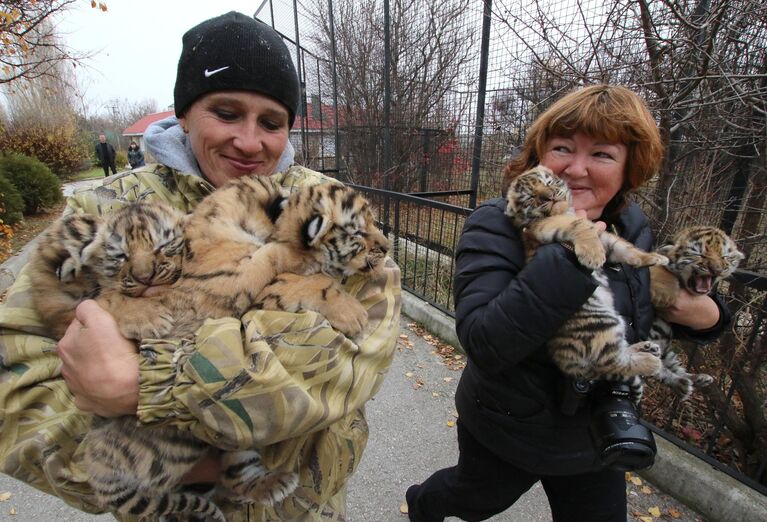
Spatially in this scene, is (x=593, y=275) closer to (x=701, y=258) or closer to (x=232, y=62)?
(x=701, y=258)

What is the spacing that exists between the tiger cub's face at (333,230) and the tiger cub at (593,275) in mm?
796

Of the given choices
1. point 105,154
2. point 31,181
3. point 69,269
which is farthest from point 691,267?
point 105,154

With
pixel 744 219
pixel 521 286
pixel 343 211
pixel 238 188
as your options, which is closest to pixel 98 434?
pixel 238 188

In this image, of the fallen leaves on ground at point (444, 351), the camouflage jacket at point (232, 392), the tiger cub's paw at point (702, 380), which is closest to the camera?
the camouflage jacket at point (232, 392)

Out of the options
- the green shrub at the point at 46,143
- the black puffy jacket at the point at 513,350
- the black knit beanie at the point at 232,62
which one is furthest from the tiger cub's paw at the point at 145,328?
the green shrub at the point at 46,143

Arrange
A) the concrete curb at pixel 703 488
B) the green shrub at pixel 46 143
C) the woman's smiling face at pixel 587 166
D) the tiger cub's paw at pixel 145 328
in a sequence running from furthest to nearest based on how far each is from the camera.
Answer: the green shrub at pixel 46 143
the concrete curb at pixel 703 488
the woman's smiling face at pixel 587 166
the tiger cub's paw at pixel 145 328

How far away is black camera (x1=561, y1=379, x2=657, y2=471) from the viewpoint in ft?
5.74

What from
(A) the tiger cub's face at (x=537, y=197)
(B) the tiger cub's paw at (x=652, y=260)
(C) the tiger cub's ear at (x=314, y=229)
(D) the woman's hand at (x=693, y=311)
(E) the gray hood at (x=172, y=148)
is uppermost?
(E) the gray hood at (x=172, y=148)

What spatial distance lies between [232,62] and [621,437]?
7.56ft

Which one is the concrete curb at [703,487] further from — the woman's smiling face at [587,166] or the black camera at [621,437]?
the woman's smiling face at [587,166]

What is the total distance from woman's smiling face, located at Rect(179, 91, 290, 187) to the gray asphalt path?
2.92 m

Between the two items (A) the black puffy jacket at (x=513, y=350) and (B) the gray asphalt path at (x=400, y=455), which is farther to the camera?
(B) the gray asphalt path at (x=400, y=455)

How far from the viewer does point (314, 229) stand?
5.78 feet

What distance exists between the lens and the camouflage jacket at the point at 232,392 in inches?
44.8
